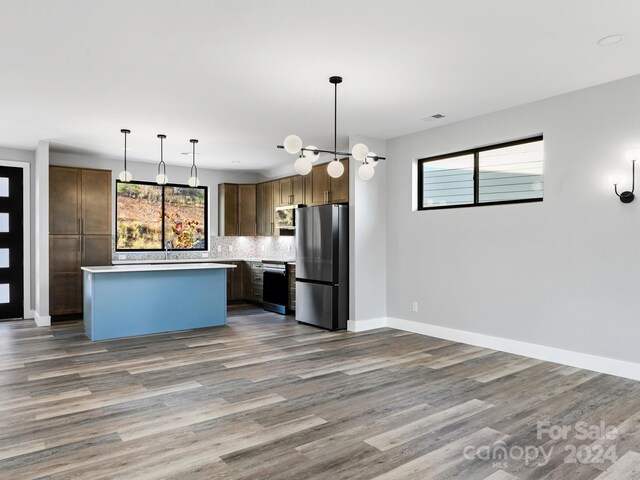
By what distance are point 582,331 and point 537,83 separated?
7.87ft

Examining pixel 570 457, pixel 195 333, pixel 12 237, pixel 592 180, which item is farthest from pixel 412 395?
pixel 12 237

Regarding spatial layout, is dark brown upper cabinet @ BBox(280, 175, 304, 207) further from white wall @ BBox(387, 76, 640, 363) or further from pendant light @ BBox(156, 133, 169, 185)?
white wall @ BBox(387, 76, 640, 363)

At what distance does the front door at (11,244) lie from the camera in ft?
22.6

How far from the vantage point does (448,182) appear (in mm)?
5777

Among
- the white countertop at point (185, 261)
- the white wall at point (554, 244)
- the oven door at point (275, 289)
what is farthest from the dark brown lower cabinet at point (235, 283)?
the white wall at point (554, 244)

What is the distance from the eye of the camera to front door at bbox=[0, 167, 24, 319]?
6.90 metres

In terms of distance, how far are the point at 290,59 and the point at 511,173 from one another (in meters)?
2.89

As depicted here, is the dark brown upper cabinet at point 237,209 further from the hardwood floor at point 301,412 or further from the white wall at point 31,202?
the hardwood floor at point 301,412

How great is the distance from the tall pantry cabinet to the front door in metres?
0.63

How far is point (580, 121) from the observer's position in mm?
4355

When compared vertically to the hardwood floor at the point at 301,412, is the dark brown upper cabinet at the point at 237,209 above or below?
above

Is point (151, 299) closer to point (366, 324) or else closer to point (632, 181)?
point (366, 324)

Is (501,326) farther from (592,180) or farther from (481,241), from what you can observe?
(592,180)

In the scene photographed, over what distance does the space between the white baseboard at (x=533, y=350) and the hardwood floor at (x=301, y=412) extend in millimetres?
141
